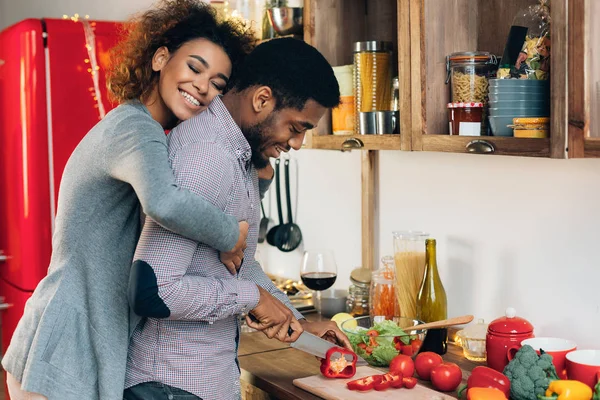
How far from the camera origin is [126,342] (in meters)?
1.66

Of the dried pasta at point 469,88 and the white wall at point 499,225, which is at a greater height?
the dried pasta at point 469,88

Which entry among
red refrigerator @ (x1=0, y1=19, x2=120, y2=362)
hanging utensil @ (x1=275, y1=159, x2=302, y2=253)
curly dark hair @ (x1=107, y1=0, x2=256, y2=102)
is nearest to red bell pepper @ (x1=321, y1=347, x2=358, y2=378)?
curly dark hair @ (x1=107, y1=0, x2=256, y2=102)

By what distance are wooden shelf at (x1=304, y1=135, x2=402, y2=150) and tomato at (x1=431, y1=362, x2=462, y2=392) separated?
59cm

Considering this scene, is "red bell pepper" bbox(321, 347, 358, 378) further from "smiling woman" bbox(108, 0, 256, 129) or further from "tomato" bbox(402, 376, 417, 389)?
"smiling woman" bbox(108, 0, 256, 129)

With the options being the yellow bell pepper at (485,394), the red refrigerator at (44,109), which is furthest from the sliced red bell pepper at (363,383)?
the red refrigerator at (44,109)

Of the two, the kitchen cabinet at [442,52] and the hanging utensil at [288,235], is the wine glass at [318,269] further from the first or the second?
the hanging utensil at [288,235]

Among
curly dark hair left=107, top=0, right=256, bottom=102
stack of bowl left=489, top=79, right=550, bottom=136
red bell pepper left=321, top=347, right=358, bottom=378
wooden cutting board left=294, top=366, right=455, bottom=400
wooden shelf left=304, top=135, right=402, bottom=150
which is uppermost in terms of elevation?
curly dark hair left=107, top=0, right=256, bottom=102

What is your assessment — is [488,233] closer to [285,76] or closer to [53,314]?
[285,76]

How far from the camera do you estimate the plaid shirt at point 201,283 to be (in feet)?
4.91

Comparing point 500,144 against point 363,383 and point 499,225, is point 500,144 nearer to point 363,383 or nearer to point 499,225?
point 499,225

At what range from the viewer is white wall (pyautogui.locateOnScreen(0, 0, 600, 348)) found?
6.53ft

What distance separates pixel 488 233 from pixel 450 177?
22 centimetres

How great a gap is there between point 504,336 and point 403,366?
251mm

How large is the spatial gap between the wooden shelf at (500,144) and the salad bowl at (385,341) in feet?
1.60
